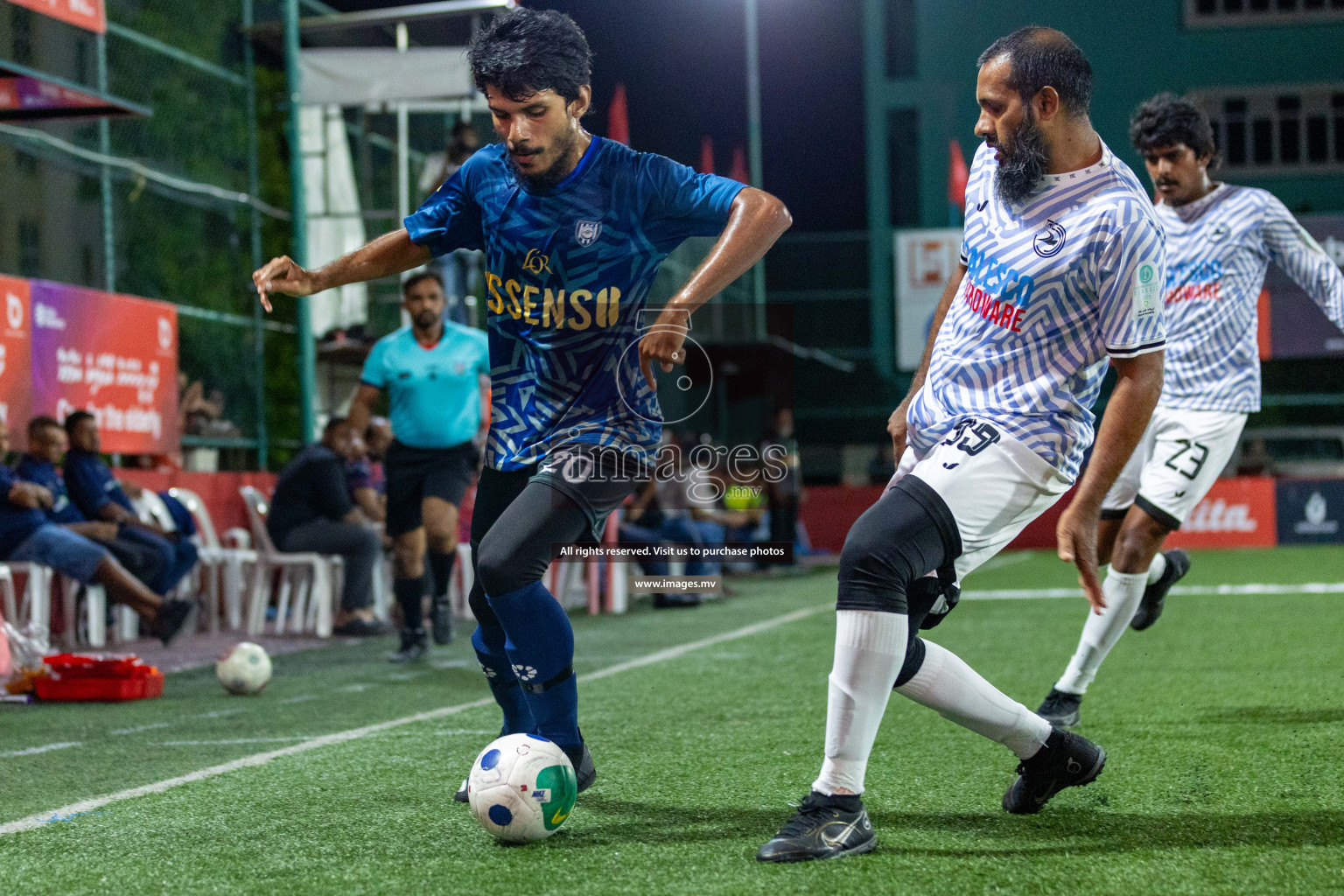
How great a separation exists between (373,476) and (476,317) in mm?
3709

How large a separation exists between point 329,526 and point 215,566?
40.2 inches

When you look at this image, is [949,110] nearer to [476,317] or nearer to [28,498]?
[476,317]

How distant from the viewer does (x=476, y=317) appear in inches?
633

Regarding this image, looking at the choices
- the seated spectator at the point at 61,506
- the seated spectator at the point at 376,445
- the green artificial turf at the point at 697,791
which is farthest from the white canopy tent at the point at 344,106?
the green artificial turf at the point at 697,791

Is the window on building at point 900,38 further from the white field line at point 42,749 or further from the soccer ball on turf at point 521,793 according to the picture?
the soccer ball on turf at point 521,793

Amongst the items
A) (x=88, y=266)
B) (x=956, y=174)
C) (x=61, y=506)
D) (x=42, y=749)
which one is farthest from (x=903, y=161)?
(x=42, y=749)

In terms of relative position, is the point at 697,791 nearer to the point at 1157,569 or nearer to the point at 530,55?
the point at 530,55

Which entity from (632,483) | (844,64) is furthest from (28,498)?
(844,64)

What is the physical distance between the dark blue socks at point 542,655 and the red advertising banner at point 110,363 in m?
8.17

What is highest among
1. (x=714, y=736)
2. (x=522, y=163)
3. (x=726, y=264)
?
(x=522, y=163)

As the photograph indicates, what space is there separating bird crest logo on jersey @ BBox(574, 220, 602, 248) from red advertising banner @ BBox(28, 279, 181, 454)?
8204 mm

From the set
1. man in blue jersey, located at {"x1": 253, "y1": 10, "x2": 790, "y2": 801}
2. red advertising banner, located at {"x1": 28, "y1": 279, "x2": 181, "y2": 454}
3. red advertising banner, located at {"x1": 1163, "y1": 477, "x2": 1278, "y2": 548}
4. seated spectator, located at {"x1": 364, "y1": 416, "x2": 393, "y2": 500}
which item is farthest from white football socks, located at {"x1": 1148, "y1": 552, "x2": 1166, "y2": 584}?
red advertising banner, located at {"x1": 1163, "y1": 477, "x2": 1278, "y2": 548}

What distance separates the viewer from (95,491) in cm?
982

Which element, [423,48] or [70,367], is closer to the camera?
[70,367]
